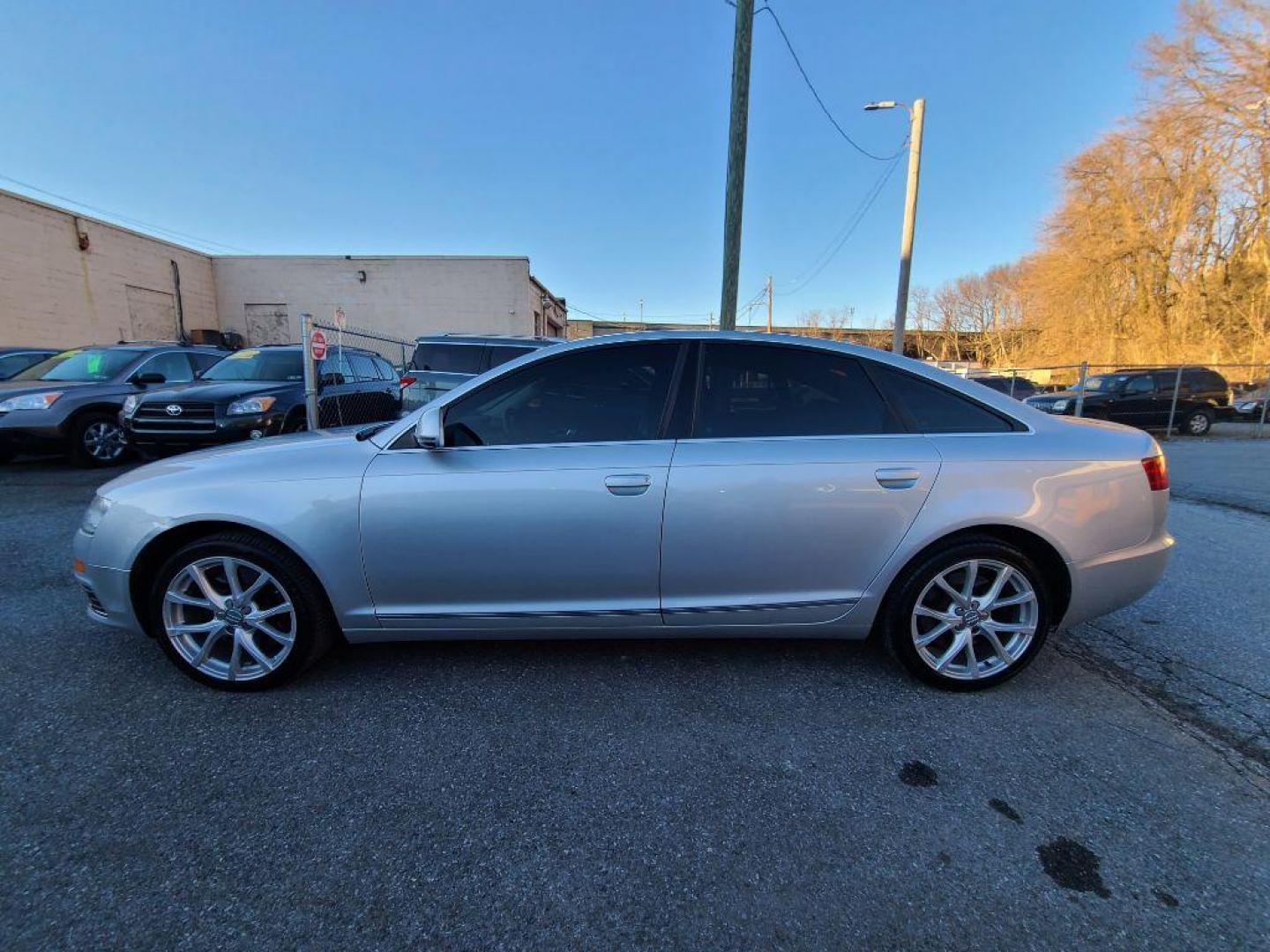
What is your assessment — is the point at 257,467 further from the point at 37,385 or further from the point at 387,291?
the point at 387,291

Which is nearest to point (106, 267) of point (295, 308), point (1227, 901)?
point (295, 308)

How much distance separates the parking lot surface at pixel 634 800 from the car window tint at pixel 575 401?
1160mm

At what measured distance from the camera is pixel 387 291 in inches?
926

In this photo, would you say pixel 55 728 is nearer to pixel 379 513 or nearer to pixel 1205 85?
pixel 379 513

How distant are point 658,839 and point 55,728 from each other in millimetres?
2482

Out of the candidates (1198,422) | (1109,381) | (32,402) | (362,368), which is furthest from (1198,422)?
(32,402)

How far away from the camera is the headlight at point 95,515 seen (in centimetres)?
254

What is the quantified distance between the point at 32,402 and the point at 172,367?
182cm

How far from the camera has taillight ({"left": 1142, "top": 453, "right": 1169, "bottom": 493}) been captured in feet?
8.34

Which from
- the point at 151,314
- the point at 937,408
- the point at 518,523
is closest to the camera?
the point at 518,523

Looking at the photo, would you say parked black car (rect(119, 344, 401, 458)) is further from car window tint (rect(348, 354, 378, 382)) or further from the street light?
the street light

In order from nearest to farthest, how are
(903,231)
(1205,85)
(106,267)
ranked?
1. (903,231)
2. (106,267)
3. (1205,85)

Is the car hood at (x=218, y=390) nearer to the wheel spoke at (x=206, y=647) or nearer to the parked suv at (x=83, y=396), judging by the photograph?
the parked suv at (x=83, y=396)

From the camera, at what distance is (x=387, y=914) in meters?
1.53
